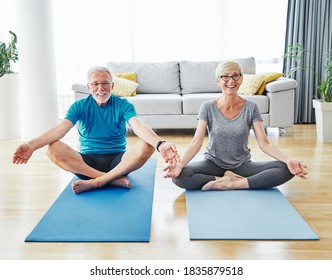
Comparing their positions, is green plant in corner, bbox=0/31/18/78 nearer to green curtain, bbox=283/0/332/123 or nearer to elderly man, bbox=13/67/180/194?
elderly man, bbox=13/67/180/194

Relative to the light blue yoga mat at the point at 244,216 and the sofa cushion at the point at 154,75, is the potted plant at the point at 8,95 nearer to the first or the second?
the sofa cushion at the point at 154,75

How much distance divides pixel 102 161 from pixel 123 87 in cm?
249

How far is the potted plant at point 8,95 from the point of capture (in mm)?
5535

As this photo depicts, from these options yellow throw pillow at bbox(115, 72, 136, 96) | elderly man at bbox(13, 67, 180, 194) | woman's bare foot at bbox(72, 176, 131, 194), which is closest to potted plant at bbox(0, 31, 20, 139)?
yellow throw pillow at bbox(115, 72, 136, 96)

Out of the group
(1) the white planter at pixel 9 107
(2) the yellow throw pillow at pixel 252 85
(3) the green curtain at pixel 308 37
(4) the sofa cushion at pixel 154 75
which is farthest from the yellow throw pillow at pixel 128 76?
(3) the green curtain at pixel 308 37

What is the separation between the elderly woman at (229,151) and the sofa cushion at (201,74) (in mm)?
2799

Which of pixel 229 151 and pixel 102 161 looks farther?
pixel 102 161

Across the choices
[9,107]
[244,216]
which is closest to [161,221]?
[244,216]

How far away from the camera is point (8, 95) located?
5.57 m

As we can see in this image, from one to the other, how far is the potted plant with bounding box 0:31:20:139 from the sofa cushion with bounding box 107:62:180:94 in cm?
118

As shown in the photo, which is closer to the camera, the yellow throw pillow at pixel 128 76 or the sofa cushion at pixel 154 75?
the yellow throw pillow at pixel 128 76

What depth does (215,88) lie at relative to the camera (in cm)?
608

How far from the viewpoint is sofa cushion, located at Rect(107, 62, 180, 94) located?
6145 millimetres

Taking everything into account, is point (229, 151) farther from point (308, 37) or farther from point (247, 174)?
point (308, 37)
